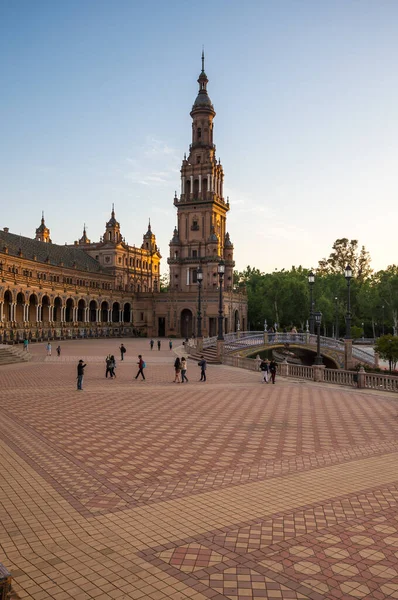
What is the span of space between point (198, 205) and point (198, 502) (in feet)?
273

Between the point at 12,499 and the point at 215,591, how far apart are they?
4.69m

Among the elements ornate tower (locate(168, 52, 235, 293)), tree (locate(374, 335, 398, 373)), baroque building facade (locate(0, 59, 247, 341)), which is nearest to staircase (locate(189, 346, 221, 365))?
tree (locate(374, 335, 398, 373))

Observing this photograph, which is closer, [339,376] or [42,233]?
[339,376]

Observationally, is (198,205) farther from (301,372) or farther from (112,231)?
(301,372)

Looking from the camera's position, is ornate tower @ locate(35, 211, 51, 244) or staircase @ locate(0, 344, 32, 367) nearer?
staircase @ locate(0, 344, 32, 367)

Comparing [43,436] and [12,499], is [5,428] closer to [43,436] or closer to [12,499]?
[43,436]

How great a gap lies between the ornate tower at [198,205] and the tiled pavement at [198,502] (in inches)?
2849

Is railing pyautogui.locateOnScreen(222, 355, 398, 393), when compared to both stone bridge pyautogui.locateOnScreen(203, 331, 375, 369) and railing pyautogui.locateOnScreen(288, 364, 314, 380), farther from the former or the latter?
stone bridge pyautogui.locateOnScreen(203, 331, 375, 369)

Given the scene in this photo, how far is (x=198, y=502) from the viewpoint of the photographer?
8.99 metres

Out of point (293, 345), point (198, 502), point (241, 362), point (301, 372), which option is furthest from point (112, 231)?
point (198, 502)

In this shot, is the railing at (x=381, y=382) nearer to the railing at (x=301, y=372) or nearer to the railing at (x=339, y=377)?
the railing at (x=339, y=377)

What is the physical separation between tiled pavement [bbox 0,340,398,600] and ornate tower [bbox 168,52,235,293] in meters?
72.4

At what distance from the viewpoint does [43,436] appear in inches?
542

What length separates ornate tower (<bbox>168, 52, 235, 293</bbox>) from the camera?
8906cm
